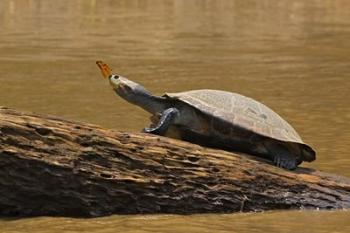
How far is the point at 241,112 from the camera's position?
6586 millimetres

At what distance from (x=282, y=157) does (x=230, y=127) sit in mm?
434

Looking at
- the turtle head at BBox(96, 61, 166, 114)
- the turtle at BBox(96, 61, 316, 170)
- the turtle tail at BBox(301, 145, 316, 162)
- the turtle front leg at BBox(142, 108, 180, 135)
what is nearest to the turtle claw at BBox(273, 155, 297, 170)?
the turtle at BBox(96, 61, 316, 170)

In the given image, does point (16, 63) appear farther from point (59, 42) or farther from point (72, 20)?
point (72, 20)

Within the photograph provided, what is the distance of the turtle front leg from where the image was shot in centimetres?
654

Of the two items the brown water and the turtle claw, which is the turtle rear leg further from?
the brown water

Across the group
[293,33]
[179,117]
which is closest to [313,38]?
[293,33]

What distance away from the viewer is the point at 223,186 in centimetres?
616

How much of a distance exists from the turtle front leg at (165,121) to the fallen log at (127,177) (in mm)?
294

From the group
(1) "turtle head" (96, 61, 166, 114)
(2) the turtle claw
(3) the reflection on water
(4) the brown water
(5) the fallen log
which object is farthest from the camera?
(1) "turtle head" (96, 61, 166, 114)

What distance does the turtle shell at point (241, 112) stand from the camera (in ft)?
21.3

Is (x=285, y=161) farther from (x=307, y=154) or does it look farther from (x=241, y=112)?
(x=241, y=112)

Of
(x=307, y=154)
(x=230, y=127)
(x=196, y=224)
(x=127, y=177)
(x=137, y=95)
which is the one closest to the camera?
(x=196, y=224)

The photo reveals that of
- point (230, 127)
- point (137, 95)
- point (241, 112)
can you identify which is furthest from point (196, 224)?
point (137, 95)

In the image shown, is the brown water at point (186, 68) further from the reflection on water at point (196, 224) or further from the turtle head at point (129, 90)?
the turtle head at point (129, 90)
